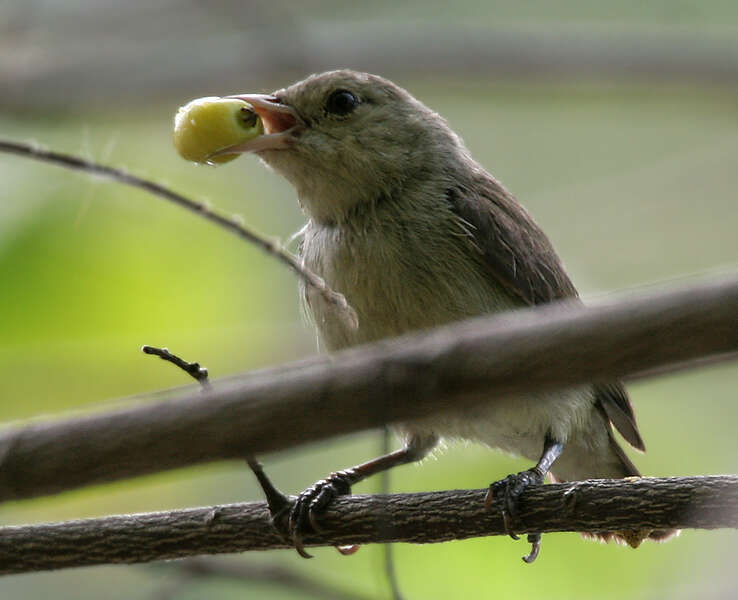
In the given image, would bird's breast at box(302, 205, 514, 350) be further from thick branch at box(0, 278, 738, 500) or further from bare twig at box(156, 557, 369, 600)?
thick branch at box(0, 278, 738, 500)

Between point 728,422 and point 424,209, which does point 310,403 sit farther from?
point 728,422

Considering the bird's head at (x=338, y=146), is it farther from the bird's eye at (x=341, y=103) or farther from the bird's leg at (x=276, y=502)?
the bird's leg at (x=276, y=502)

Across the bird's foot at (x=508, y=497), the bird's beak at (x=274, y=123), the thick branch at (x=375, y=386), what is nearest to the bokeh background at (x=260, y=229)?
the bird's foot at (x=508, y=497)

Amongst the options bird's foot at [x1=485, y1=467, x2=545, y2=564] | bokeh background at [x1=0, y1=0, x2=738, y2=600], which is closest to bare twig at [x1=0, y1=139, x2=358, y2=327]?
bird's foot at [x1=485, y1=467, x2=545, y2=564]

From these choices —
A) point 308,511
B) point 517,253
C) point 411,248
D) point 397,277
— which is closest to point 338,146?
point 411,248

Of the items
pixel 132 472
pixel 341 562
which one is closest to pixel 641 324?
pixel 132 472
